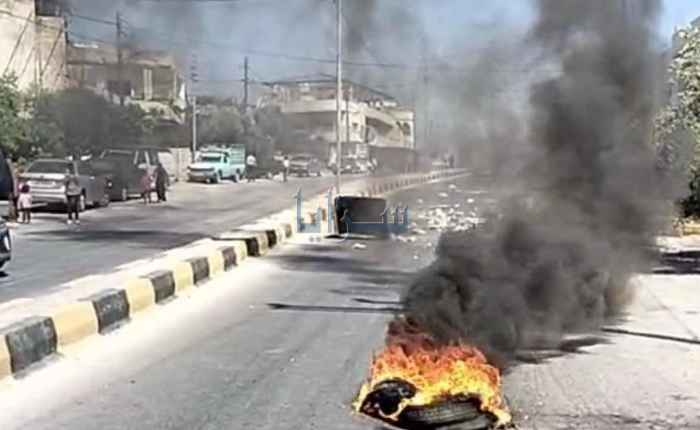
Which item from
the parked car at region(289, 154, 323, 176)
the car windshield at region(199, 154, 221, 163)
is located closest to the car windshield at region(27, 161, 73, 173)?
the car windshield at region(199, 154, 221, 163)

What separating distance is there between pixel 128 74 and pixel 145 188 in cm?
2614

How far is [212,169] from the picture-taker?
148ft

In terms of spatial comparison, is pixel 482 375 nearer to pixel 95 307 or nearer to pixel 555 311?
pixel 555 311

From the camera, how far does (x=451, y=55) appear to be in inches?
405

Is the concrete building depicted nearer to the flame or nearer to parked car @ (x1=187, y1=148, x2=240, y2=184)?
the flame

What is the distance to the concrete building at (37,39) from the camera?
1247 centimetres

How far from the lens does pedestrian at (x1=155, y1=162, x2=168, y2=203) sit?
36.4m

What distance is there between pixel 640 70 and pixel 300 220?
1731cm

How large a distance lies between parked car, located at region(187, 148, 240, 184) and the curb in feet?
49.7

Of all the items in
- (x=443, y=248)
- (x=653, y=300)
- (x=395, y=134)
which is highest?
(x=395, y=134)

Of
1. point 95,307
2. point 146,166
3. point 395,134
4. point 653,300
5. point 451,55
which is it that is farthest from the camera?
point 146,166

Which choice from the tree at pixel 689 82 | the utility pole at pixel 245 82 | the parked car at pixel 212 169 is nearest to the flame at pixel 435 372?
the utility pole at pixel 245 82

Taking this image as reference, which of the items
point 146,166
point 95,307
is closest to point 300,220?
point 146,166

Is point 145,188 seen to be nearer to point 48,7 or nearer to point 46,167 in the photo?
point 46,167
